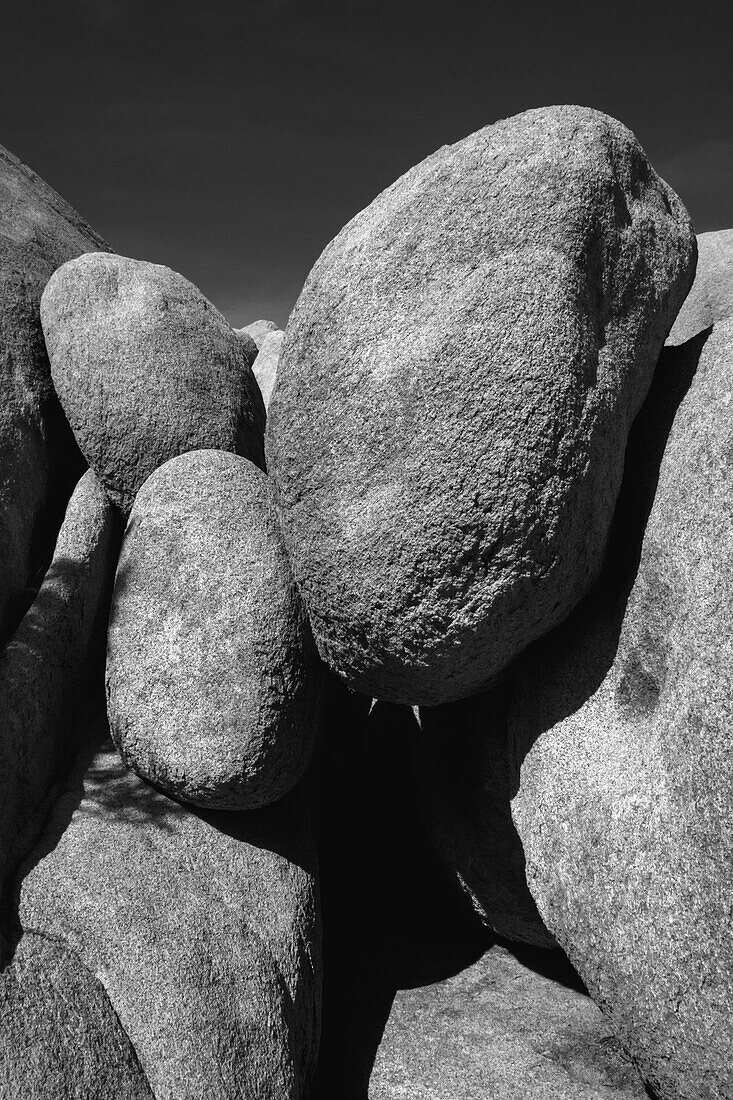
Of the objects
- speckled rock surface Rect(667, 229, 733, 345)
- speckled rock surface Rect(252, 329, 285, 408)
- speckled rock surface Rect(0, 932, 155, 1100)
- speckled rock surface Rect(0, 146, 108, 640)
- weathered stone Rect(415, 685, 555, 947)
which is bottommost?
speckled rock surface Rect(0, 932, 155, 1100)

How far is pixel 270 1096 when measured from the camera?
124 inches

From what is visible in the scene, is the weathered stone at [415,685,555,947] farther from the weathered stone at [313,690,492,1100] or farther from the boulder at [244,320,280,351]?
the boulder at [244,320,280,351]

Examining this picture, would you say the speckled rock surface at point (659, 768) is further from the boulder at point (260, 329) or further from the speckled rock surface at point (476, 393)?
the boulder at point (260, 329)

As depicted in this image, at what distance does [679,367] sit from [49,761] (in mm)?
2917

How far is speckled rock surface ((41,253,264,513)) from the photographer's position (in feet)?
13.9

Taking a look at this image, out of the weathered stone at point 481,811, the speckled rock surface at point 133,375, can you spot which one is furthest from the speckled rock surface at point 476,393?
the speckled rock surface at point 133,375

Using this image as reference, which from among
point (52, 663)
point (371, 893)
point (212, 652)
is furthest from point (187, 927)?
point (371, 893)

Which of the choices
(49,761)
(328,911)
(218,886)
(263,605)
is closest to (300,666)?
(263,605)

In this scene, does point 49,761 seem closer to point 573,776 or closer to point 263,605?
point 263,605

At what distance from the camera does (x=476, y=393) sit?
9.56ft

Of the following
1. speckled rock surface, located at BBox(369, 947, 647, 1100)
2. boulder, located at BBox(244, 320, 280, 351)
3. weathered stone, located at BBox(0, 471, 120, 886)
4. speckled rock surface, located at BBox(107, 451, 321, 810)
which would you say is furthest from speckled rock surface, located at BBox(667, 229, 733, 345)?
boulder, located at BBox(244, 320, 280, 351)

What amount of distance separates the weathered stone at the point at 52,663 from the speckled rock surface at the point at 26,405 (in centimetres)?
18

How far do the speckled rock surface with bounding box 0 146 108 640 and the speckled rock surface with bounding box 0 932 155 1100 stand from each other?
4.54 ft

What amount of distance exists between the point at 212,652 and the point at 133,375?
1.52m
